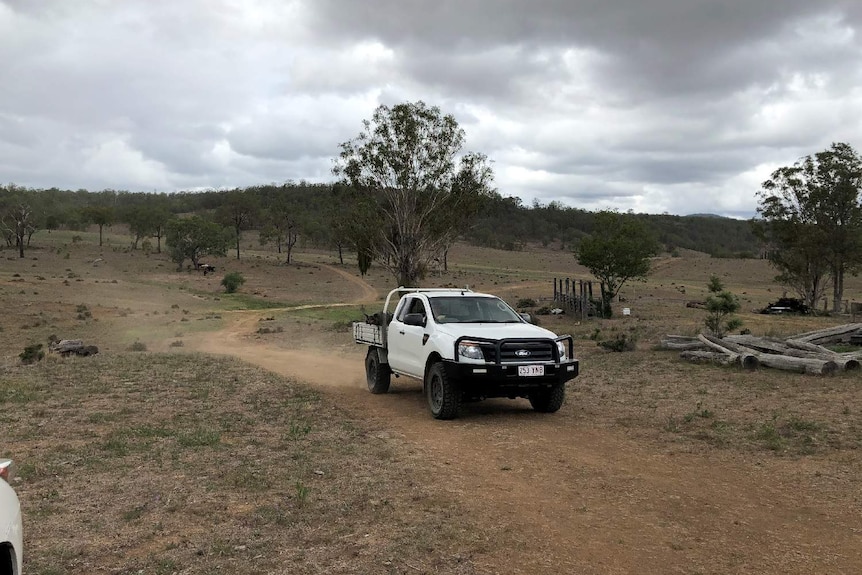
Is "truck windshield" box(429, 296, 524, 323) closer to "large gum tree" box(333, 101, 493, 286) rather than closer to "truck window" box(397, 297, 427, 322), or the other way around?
"truck window" box(397, 297, 427, 322)

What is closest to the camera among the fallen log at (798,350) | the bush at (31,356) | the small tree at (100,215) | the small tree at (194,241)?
the fallen log at (798,350)

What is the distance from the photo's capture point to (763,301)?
5150cm

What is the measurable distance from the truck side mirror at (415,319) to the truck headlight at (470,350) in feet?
4.21

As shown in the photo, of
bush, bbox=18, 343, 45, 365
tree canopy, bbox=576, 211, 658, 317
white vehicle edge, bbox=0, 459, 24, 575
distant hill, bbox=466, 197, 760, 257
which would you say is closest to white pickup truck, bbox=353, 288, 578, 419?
white vehicle edge, bbox=0, 459, 24, 575

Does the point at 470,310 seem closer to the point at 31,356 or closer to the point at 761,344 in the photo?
the point at 761,344

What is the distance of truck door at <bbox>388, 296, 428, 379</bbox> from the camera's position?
419 inches

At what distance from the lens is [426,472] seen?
23.1 feet

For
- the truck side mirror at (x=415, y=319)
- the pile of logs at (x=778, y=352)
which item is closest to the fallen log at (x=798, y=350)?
the pile of logs at (x=778, y=352)

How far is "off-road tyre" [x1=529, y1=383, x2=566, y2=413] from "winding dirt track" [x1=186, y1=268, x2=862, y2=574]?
32 centimetres

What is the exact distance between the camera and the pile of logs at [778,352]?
13.1 m

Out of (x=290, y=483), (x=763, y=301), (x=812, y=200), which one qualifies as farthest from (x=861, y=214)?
(x=290, y=483)

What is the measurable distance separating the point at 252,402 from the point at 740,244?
549ft

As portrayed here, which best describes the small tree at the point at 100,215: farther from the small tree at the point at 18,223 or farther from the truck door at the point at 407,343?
the truck door at the point at 407,343

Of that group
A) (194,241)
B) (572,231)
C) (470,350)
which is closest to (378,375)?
(470,350)
